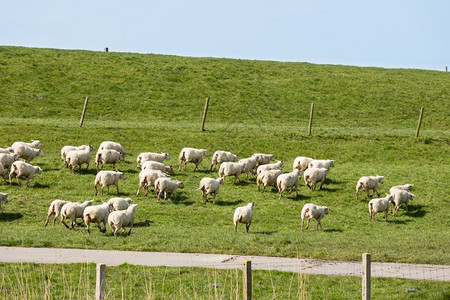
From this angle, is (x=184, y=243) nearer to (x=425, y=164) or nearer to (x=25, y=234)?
(x=25, y=234)

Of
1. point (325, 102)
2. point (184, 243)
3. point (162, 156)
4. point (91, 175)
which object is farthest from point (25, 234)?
point (325, 102)

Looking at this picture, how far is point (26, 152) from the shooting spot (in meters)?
32.0

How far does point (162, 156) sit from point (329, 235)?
37.6 ft

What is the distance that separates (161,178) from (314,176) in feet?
23.7

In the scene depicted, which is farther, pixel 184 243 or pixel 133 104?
pixel 133 104

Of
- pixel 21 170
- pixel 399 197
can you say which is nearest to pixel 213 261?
pixel 399 197

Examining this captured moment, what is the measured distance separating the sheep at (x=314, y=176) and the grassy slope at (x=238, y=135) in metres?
0.65

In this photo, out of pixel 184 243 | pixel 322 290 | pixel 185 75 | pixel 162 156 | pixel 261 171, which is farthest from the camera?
pixel 185 75

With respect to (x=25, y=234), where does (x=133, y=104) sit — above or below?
above

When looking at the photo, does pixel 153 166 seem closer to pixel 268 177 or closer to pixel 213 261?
pixel 268 177

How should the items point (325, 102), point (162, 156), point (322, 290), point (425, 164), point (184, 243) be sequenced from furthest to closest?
point (325, 102) → point (425, 164) → point (162, 156) → point (184, 243) → point (322, 290)

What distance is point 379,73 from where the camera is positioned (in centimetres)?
7531

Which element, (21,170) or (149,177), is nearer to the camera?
(149,177)

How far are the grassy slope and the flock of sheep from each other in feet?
1.93
